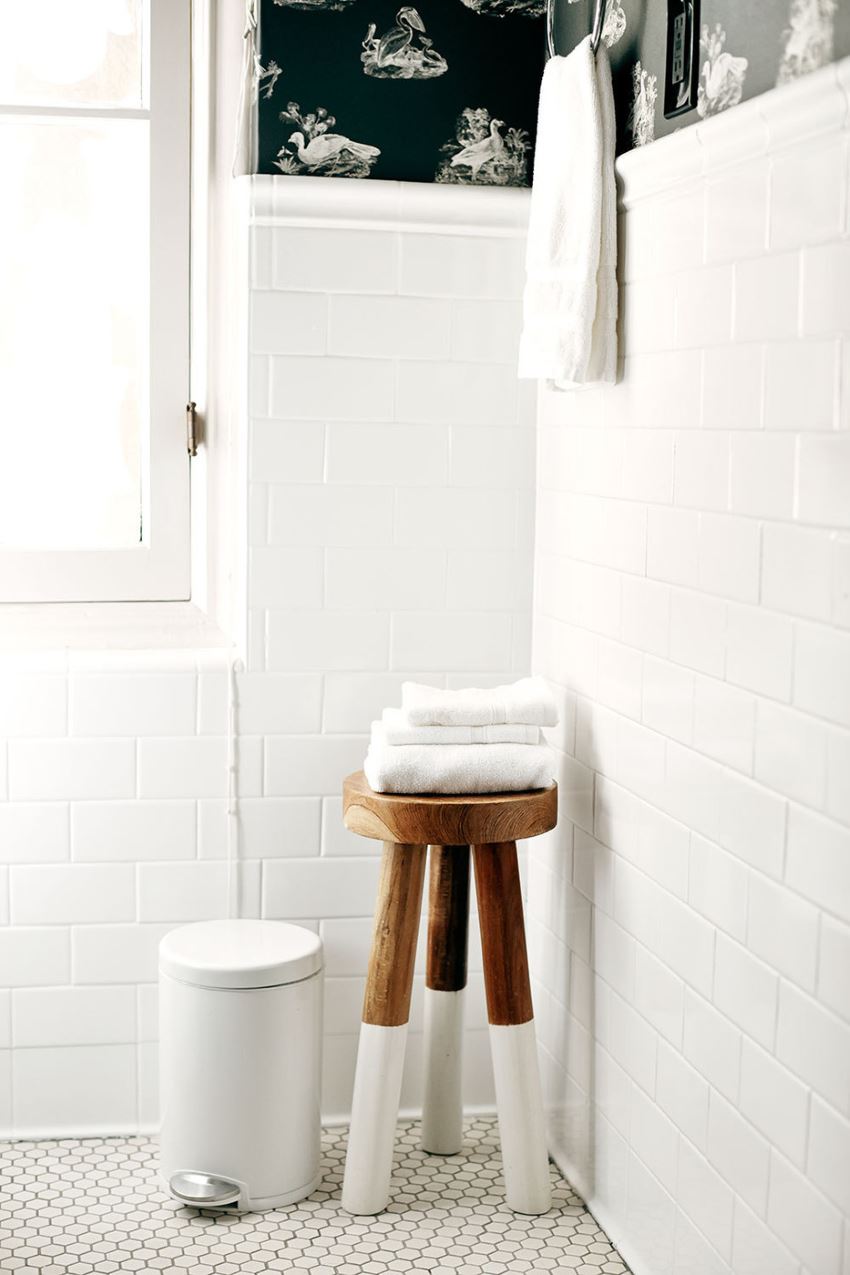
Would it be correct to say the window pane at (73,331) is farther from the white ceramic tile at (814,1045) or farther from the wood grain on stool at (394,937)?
the white ceramic tile at (814,1045)

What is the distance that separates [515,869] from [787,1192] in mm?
793

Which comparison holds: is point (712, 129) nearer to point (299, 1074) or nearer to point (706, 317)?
point (706, 317)

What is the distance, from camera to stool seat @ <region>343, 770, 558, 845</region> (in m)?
2.32

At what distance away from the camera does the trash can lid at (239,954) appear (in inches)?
94.0

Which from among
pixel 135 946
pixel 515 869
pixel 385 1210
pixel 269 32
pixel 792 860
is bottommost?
pixel 385 1210

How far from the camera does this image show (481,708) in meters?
2.39

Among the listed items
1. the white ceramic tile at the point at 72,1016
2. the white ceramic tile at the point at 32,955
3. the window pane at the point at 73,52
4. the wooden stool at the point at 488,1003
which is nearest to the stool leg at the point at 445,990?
the wooden stool at the point at 488,1003

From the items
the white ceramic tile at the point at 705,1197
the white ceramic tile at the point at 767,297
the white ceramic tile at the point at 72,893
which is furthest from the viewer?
the white ceramic tile at the point at 72,893

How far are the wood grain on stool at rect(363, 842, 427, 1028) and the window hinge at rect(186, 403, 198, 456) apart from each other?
86 centimetres

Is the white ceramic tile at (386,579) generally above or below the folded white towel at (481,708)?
above

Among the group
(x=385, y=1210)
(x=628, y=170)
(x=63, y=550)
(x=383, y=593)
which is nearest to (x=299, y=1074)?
(x=385, y=1210)

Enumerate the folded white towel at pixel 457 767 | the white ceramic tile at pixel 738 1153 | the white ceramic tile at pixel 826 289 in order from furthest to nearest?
the folded white towel at pixel 457 767 < the white ceramic tile at pixel 738 1153 < the white ceramic tile at pixel 826 289

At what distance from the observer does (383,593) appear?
2.73 m

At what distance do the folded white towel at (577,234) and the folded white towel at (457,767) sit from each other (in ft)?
1.99
